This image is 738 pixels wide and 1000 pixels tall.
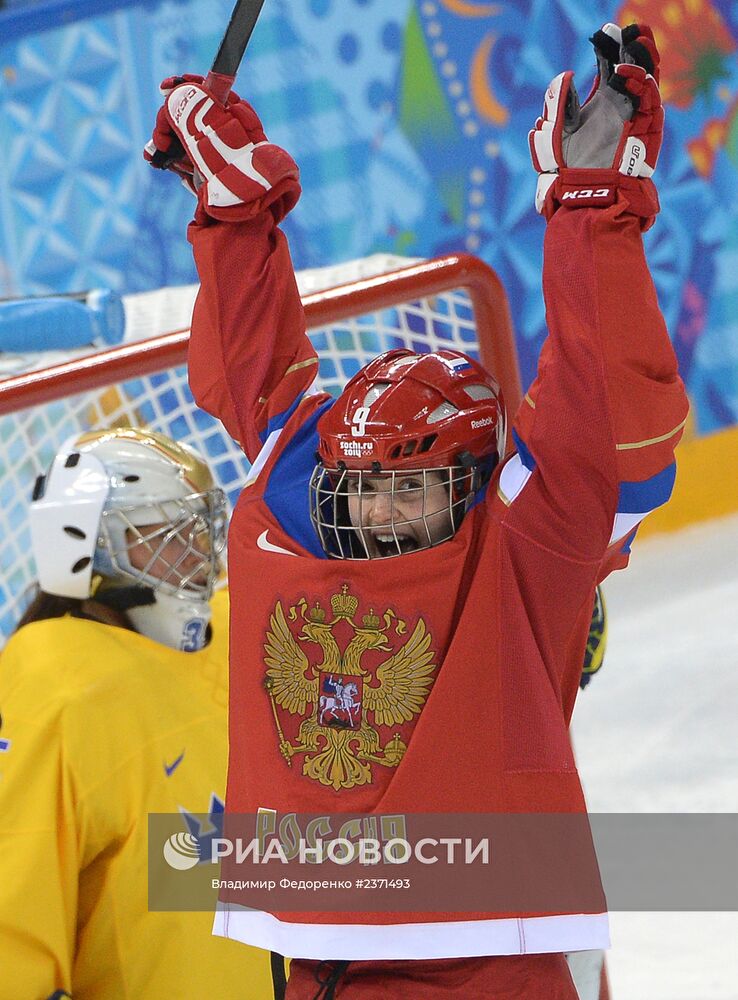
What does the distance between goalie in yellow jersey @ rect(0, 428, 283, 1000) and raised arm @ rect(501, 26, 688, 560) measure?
31.7 inches

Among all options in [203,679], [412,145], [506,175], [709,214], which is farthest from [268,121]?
[203,679]

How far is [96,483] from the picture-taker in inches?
80.8

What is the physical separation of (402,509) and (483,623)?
5.9 inches

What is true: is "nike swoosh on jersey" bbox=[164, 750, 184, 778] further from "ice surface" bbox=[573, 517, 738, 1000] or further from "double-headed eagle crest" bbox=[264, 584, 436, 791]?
"ice surface" bbox=[573, 517, 738, 1000]

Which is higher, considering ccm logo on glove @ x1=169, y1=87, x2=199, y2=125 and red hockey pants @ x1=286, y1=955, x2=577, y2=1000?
ccm logo on glove @ x1=169, y1=87, x2=199, y2=125

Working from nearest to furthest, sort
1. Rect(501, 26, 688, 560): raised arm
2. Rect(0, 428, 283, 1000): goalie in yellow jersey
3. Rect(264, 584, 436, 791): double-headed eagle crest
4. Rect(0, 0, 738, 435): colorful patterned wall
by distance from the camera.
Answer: Rect(501, 26, 688, 560): raised arm → Rect(264, 584, 436, 791): double-headed eagle crest → Rect(0, 428, 283, 1000): goalie in yellow jersey → Rect(0, 0, 738, 435): colorful patterned wall

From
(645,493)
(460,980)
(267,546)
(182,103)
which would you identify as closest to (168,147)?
(182,103)

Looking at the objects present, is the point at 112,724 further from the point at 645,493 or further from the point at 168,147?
the point at 645,493

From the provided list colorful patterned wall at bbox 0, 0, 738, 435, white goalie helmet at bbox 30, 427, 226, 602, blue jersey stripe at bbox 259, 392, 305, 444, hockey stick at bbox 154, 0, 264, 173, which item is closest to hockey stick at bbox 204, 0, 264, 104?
hockey stick at bbox 154, 0, 264, 173

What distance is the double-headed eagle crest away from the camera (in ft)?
4.74

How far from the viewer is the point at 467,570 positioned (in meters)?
1.43

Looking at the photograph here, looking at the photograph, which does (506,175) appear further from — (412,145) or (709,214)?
(709,214)

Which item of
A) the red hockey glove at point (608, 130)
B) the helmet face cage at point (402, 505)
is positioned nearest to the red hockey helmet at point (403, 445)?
the helmet face cage at point (402, 505)

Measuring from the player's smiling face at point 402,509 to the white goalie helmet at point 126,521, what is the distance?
639 mm
